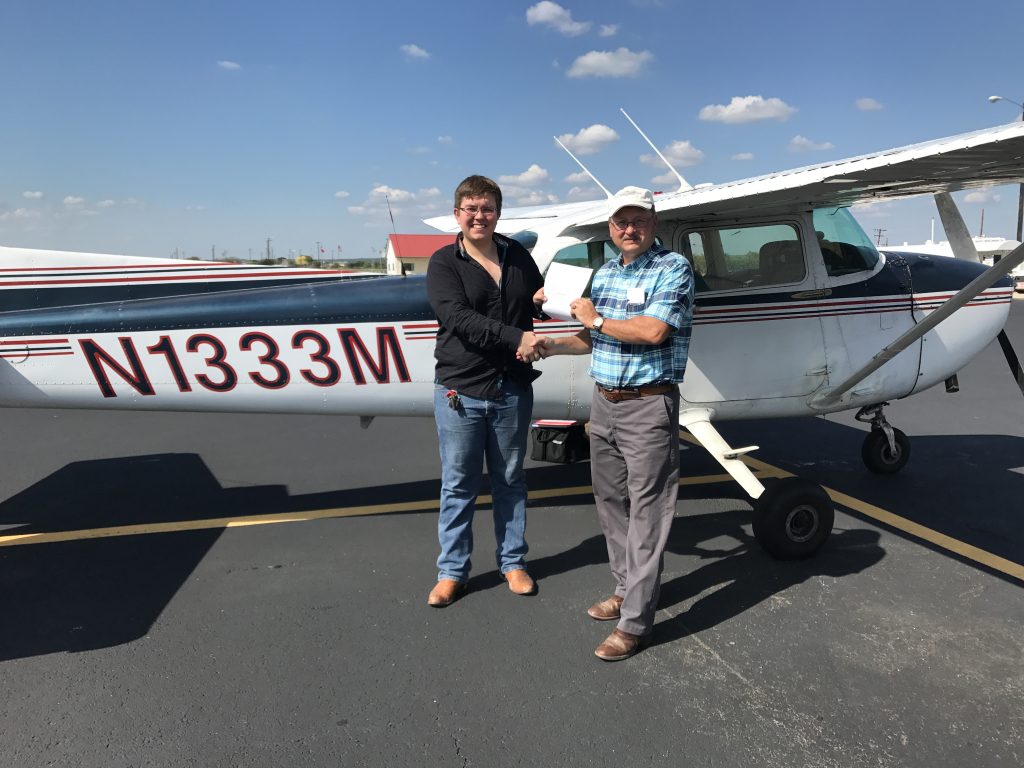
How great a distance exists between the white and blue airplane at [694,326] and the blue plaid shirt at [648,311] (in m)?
0.96

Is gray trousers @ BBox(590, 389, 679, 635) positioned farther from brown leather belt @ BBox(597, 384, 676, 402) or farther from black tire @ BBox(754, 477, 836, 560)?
black tire @ BBox(754, 477, 836, 560)

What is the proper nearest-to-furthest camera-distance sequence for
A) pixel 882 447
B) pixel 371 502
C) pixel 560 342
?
1. pixel 560 342
2. pixel 371 502
3. pixel 882 447

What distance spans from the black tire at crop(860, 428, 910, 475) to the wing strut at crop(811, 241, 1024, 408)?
46.8 inches

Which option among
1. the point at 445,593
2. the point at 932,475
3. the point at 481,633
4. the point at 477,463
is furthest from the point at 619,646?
the point at 932,475

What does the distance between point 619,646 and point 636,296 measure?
1406 mm

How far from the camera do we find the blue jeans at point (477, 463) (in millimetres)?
2977

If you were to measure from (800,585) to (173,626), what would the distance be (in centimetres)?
297

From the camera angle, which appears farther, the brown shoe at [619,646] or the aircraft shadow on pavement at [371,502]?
the aircraft shadow on pavement at [371,502]

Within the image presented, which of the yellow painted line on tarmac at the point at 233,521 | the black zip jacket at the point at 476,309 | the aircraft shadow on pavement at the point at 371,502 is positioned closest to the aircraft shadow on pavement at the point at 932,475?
the aircraft shadow on pavement at the point at 371,502

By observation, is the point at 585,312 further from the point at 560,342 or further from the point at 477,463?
the point at 477,463

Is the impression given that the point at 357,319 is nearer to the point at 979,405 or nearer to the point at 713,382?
the point at 713,382

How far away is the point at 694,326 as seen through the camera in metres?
3.80

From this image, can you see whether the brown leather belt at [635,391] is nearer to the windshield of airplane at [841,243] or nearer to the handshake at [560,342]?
Answer: the handshake at [560,342]

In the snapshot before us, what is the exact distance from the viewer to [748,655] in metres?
2.71
